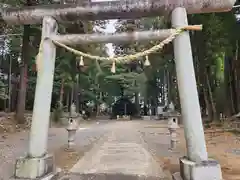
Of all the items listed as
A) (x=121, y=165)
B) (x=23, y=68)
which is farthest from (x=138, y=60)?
(x=121, y=165)

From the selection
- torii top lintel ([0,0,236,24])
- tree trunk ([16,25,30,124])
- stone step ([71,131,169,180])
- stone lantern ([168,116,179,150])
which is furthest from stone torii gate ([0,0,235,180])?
tree trunk ([16,25,30,124])

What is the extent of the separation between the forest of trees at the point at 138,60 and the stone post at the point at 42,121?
0.96m

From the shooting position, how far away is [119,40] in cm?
482

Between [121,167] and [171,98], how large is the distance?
21.3 m

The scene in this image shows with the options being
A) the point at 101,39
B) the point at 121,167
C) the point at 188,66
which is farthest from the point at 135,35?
the point at 121,167

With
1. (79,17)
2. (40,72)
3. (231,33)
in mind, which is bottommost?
(40,72)

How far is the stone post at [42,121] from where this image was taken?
4.37 m

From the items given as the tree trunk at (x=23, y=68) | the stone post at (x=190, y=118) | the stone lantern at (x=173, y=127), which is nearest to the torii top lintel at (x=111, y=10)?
the stone post at (x=190, y=118)

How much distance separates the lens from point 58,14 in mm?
4887

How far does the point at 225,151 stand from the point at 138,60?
972 centimetres

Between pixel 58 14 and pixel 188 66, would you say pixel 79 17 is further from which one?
pixel 188 66

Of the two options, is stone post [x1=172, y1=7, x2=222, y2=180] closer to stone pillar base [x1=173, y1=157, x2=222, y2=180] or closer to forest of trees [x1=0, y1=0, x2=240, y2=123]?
stone pillar base [x1=173, y1=157, x2=222, y2=180]

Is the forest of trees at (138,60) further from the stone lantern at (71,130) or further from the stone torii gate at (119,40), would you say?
the stone lantern at (71,130)

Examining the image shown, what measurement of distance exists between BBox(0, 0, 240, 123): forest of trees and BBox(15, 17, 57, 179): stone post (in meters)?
0.96
